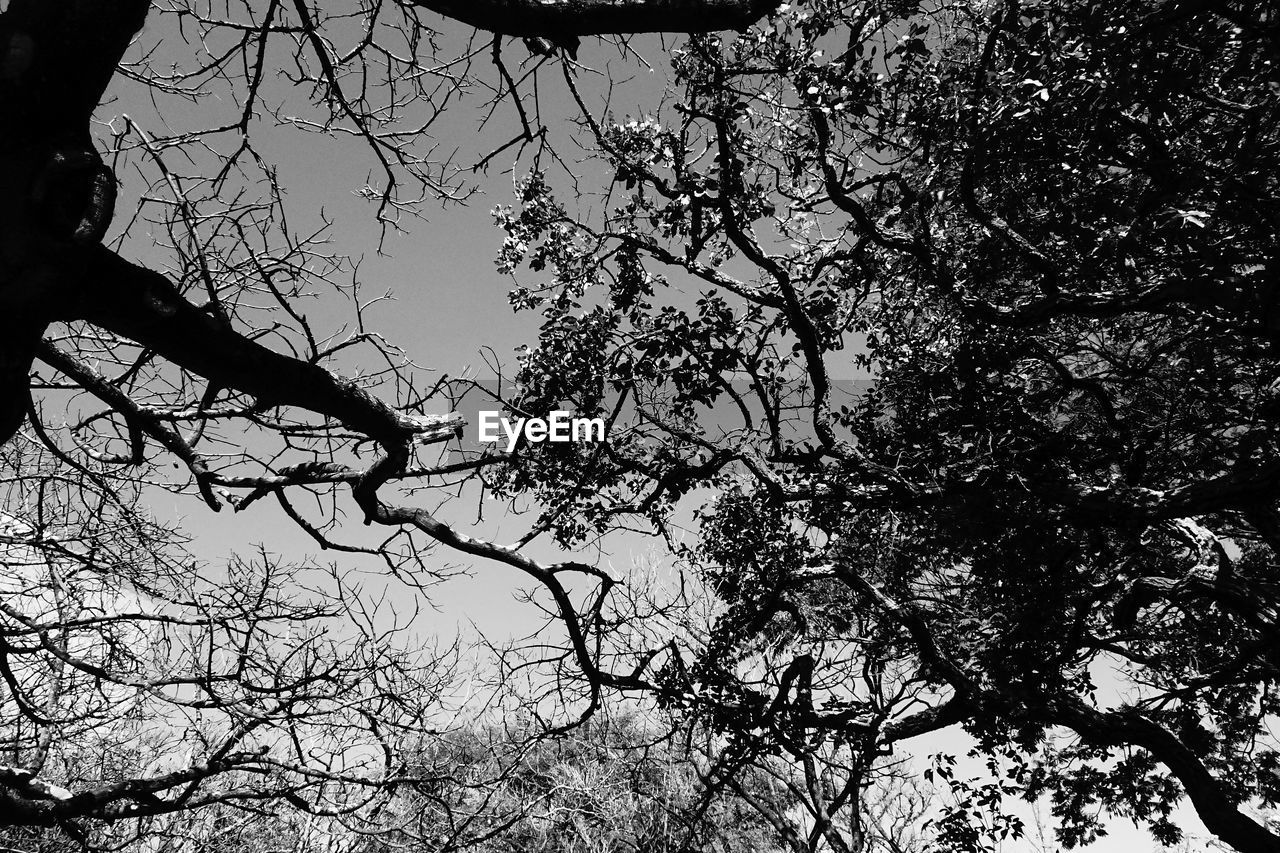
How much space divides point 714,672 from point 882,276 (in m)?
4.01

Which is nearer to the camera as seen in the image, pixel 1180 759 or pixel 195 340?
pixel 195 340

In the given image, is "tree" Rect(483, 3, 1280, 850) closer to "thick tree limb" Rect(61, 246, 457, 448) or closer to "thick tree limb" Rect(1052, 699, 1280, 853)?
"thick tree limb" Rect(1052, 699, 1280, 853)

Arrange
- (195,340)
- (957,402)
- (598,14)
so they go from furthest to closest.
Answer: (957,402), (598,14), (195,340)

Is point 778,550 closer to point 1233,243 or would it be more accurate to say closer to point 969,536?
point 969,536

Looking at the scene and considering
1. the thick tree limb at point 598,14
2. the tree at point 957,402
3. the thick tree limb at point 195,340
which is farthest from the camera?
the tree at point 957,402

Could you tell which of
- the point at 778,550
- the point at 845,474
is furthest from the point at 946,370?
the point at 778,550

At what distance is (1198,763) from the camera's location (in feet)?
25.4

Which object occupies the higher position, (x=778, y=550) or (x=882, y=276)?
(x=882, y=276)

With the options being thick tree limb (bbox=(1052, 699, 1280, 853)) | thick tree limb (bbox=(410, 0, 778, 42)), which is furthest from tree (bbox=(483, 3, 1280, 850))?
thick tree limb (bbox=(410, 0, 778, 42))

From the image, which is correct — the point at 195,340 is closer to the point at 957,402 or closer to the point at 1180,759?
the point at 957,402

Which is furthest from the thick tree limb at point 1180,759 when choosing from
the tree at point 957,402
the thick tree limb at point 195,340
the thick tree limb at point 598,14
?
the thick tree limb at point 195,340

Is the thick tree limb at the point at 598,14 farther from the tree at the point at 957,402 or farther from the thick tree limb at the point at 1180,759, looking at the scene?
the thick tree limb at the point at 1180,759

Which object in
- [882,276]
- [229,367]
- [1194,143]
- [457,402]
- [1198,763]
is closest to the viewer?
[229,367]

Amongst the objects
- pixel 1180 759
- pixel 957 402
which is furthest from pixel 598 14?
pixel 1180 759
